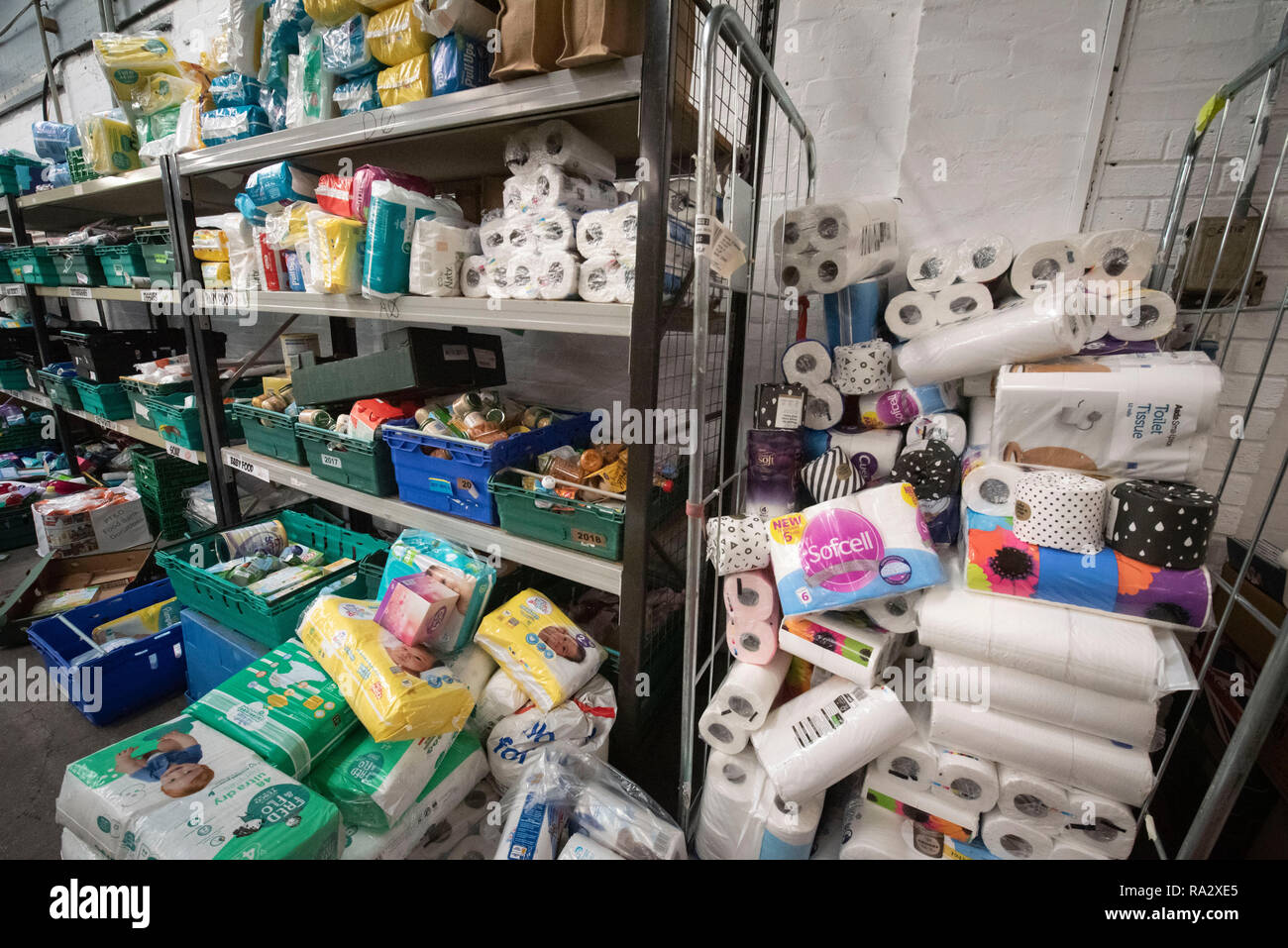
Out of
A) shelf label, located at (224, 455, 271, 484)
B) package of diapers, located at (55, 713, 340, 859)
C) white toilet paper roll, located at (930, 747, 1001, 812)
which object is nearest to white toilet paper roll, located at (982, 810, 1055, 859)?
white toilet paper roll, located at (930, 747, 1001, 812)

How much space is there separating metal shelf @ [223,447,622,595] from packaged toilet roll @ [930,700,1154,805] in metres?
0.80

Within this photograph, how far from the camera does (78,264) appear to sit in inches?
108

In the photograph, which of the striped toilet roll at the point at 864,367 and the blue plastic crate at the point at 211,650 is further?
the blue plastic crate at the point at 211,650

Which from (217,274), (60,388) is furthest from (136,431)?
(217,274)

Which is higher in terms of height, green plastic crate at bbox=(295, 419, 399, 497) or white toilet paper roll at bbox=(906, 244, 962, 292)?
white toilet paper roll at bbox=(906, 244, 962, 292)

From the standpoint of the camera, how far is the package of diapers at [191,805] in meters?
0.98

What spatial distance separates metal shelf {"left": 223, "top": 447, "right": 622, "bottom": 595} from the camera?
141 cm

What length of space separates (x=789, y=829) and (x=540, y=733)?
0.63 m

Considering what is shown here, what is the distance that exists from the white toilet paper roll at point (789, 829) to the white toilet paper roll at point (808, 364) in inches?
40.8

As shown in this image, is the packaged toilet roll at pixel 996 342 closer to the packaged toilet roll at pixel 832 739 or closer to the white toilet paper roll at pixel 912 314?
the white toilet paper roll at pixel 912 314

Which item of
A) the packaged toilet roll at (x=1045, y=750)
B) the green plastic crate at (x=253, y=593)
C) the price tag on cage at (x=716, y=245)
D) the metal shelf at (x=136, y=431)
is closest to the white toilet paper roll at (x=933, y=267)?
the price tag on cage at (x=716, y=245)

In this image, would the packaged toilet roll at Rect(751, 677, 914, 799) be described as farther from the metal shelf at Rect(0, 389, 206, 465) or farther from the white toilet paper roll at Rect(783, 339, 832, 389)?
the metal shelf at Rect(0, 389, 206, 465)
